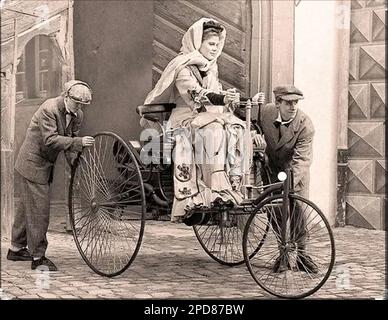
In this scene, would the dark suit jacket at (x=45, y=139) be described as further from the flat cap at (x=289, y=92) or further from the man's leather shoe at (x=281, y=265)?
the man's leather shoe at (x=281, y=265)

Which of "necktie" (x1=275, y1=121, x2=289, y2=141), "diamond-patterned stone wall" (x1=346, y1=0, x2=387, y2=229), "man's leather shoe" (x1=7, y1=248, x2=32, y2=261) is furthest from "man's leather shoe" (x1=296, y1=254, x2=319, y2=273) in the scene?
"diamond-patterned stone wall" (x1=346, y1=0, x2=387, y2=229)

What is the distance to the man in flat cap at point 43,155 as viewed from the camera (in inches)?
199

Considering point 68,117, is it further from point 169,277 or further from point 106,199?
point 169,277

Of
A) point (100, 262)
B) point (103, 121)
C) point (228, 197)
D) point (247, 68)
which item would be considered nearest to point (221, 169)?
point (228, 197)

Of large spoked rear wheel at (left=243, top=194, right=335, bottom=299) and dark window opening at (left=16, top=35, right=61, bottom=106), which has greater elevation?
dark window opening at (left=16, top=35, right=61, bottom=106)

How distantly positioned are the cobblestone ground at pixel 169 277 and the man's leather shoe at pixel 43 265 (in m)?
0.05

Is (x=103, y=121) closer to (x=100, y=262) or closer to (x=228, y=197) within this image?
(x=100, y=262)

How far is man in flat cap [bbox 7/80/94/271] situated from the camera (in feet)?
16.6

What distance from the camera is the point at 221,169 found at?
471 cm

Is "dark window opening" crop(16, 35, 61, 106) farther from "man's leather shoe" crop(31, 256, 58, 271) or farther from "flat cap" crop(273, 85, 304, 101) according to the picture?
"flat cap" crop(273, 85, 304, 101)

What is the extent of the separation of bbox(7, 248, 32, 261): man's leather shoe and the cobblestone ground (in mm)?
82

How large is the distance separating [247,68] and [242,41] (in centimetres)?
24
